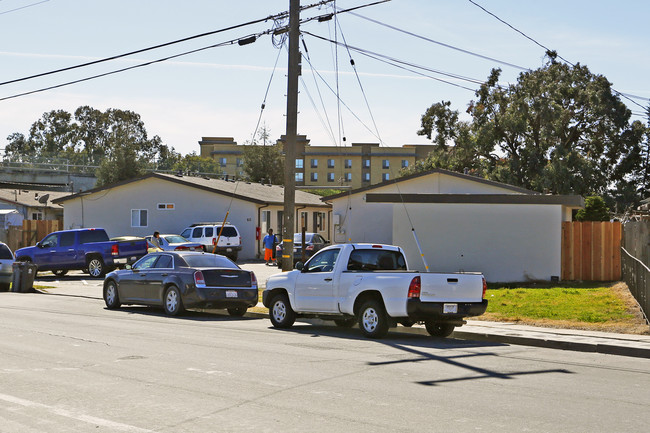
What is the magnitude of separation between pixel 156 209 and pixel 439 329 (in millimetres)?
34753

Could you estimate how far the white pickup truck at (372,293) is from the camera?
14.8 metres

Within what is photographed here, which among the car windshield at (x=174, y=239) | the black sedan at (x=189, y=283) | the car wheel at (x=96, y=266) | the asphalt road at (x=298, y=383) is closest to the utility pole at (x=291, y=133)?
the black sedan at (x=189, y=283)

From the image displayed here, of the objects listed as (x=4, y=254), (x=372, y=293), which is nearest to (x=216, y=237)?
(x=4, y=254)

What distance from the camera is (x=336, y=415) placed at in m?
8.07

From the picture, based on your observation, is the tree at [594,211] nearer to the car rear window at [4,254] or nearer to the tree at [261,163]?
the car rear window at [4,254]

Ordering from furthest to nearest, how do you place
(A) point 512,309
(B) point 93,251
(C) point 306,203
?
(C) point 306,203
(B) point 93,251
(A) point 512,309

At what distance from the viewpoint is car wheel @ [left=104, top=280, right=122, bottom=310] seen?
21.4 meters

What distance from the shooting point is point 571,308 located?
1933 centimetres

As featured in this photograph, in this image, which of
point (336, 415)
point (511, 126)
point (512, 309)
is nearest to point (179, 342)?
point (336, 415)

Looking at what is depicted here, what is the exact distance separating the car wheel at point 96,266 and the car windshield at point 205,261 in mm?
15021

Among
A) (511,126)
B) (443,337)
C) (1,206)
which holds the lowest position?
(443,337)

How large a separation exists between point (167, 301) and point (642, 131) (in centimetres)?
4954

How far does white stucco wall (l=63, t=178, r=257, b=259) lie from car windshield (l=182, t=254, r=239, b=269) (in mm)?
25450

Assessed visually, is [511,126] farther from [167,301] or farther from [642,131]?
[167,301]
